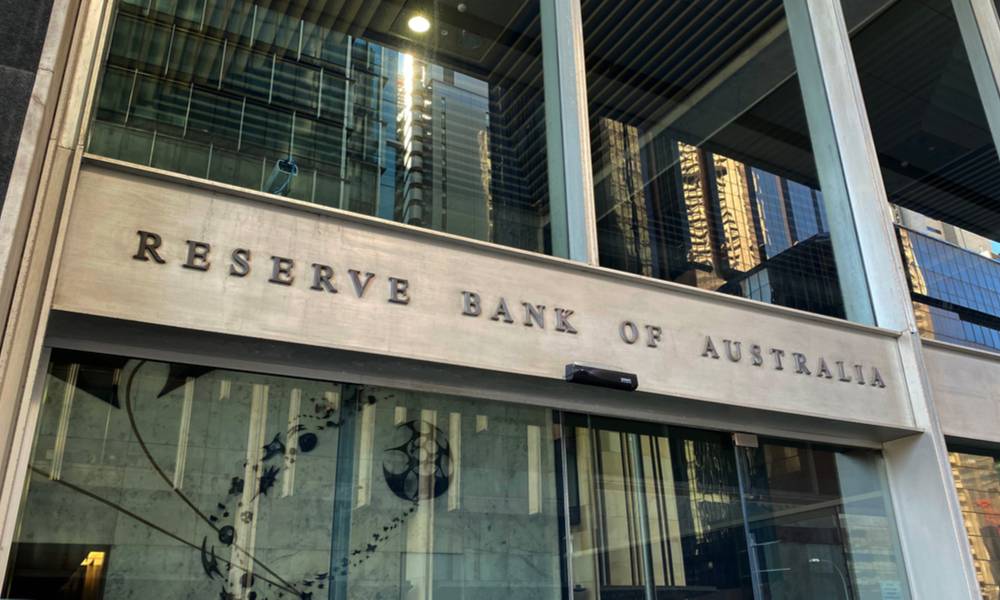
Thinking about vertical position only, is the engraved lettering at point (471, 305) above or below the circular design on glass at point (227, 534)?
above

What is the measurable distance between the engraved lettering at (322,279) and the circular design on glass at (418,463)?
3.67 ft

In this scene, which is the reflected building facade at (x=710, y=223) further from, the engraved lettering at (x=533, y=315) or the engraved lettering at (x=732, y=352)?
the engraved lettering at (x=533, y=315)

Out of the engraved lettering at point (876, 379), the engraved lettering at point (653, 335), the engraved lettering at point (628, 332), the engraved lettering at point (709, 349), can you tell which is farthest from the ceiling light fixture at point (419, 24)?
the engraved lettering at point (876, 379)

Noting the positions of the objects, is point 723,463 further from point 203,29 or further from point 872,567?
point 203,29

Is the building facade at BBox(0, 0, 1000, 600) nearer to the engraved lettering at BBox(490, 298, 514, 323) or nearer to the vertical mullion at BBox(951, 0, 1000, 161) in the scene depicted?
the engraved lettering at BBox(490, 298, 514, 323)

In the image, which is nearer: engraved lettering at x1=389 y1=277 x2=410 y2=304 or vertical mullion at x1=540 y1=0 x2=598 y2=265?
engraved lettering at x1=389 y1=277 x2=410 y2=304

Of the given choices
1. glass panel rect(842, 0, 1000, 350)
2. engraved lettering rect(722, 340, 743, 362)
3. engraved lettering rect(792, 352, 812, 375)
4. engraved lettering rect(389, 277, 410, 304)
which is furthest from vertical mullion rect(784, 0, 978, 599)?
engraved lettering rect(389, 277, 410, 304)

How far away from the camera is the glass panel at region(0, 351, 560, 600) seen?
4.57 meters

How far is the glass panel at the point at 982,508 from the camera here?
24.7 feet

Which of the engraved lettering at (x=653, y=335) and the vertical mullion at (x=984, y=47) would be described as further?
the vertical mullion at (x=984, y=47)

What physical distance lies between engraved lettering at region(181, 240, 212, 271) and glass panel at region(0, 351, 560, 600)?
0.66 metres

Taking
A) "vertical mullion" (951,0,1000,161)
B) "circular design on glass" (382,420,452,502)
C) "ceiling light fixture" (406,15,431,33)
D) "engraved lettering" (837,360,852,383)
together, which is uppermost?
"vertical mullion" (951,0,1000,161)

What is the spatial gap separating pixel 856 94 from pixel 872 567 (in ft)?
16.6

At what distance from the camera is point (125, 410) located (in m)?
4.87
